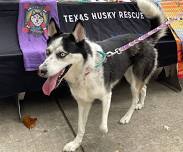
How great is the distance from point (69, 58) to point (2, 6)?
152 cm

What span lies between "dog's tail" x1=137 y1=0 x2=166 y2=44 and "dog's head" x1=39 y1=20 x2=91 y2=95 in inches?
48.6

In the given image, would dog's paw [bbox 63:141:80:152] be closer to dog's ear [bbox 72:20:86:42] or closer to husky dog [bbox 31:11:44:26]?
dog's ear [bbox 72:20:86:42]

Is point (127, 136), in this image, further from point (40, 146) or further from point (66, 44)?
point (66, 44)

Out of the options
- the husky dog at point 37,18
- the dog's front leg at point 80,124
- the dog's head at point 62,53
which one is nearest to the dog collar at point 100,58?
the dog's head at point 62,53

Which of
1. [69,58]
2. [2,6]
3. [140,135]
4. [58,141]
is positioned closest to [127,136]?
[140,135]

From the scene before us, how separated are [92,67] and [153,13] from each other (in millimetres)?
1339

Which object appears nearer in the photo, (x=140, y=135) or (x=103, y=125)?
(x=103, y=125)

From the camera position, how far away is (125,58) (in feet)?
11.6

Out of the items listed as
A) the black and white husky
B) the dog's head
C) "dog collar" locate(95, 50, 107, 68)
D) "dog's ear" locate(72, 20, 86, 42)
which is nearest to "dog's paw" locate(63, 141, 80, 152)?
the black and white husky

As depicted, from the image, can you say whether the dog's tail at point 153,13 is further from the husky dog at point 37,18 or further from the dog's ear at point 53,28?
the dog's ear at point 53,28

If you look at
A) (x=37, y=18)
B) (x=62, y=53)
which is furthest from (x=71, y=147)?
(x=37, y=18)

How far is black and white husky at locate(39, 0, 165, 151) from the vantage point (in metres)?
2.71

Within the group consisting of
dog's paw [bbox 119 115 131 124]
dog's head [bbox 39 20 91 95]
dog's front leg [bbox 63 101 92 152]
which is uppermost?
dog's head [bbox 39 20 91 95]

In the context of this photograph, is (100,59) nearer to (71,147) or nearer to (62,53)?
(62,53)
